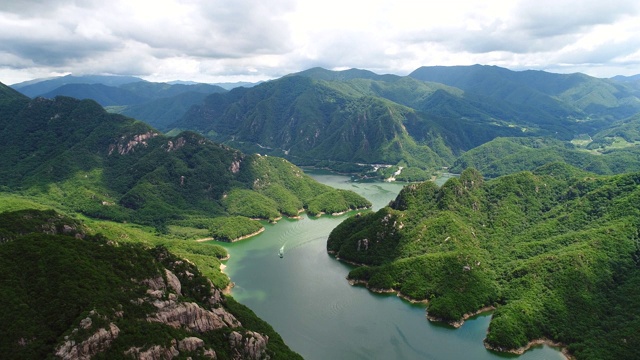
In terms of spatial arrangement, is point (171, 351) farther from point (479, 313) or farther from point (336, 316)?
point (479, 313)

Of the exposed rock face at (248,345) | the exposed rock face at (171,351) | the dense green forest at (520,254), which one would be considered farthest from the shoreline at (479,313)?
the exposed rock face at (171,351)

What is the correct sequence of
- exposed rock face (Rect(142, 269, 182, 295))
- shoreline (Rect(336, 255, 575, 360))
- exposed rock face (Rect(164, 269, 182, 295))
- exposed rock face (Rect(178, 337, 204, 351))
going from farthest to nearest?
shoreline (Rect(336, 255, 575, 360))
exposed rock face (Rect(164, 269, 182, 295))
exposed rock face (Rect(142, 269, 182, 295))
exposed rock face (Rect(178, 337, 204, 351))

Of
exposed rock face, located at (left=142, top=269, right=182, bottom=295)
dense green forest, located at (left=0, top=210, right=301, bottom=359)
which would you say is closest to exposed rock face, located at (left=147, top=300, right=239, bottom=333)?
dense green forest, located at (left=0, top=210, right=301, bottom=359)

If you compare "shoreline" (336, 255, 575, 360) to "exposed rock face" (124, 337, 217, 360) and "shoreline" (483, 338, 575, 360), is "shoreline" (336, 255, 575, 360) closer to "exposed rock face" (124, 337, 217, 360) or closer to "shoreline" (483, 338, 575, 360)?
"shoreline" (483, 338, 575, 360)

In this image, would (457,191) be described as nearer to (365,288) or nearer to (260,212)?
(365,288)

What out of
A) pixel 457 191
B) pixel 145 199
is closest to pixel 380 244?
pixel 457 191

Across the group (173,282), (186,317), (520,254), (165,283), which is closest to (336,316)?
(173,282)
